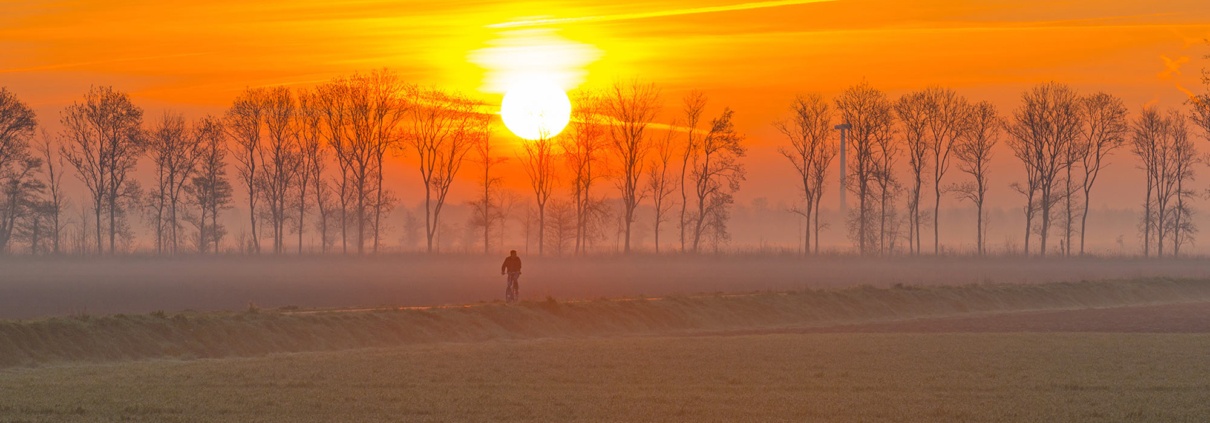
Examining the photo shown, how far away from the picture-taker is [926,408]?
2142 centimetres

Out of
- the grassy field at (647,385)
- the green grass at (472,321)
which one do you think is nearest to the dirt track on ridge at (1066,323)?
the green grass at (472,321)

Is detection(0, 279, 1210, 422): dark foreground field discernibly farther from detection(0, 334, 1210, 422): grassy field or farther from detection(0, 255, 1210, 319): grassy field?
detection(0, 255, 1210, 319): grassy field

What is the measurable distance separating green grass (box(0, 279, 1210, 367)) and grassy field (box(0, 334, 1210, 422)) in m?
2.81

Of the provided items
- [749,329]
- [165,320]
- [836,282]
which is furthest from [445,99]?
[165,320]

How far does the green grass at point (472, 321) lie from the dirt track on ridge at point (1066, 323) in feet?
9.33

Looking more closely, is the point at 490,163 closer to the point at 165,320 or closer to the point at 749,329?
the point at 749,329

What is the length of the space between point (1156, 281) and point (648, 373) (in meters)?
50.2

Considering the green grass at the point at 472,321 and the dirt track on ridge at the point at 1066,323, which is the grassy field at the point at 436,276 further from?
the dirt track on ridge at the point at 1066,323

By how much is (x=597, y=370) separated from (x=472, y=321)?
13101 mm

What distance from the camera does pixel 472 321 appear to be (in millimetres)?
39188

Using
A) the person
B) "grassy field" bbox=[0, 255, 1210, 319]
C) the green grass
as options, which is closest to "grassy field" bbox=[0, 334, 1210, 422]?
the green grass

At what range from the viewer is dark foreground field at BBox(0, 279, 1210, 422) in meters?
21.1

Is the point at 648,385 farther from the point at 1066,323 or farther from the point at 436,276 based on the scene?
the point at 436,276

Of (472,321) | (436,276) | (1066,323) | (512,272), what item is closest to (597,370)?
(472,321)
